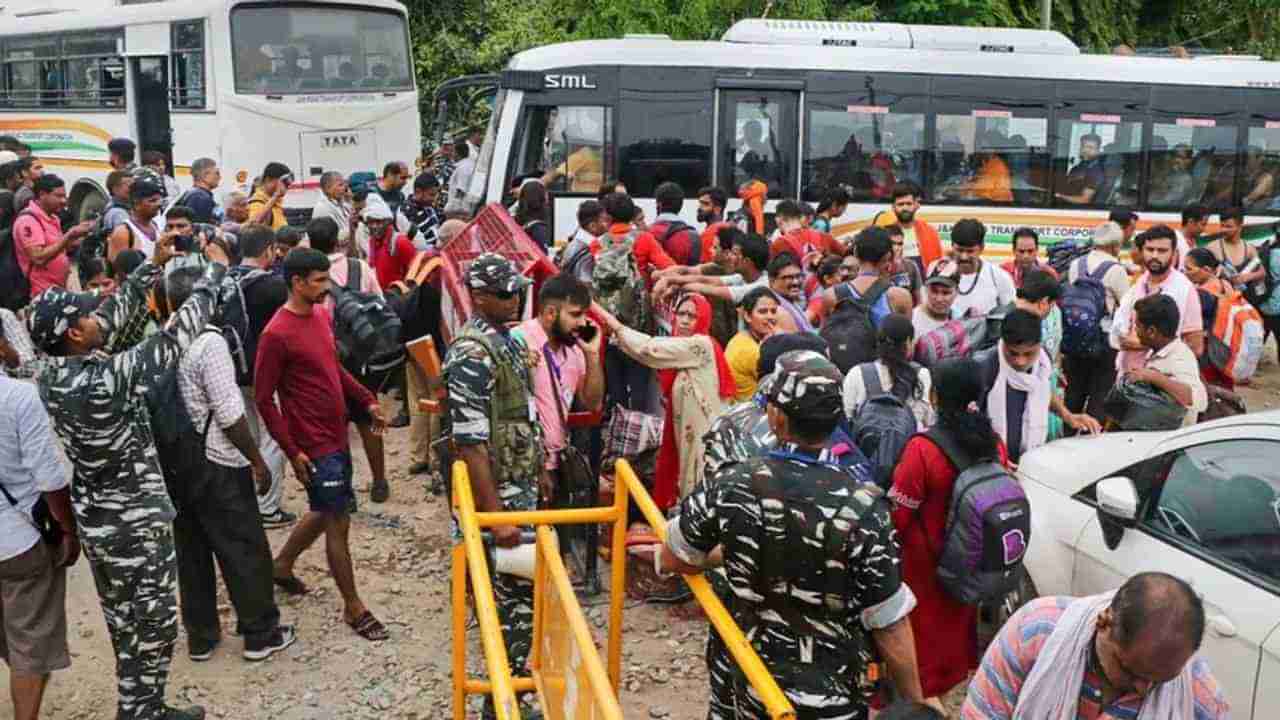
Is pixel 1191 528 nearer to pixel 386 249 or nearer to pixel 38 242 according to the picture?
pixel 386 249

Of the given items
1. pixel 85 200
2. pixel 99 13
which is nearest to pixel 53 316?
pixel 99 13

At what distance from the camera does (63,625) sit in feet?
15.9

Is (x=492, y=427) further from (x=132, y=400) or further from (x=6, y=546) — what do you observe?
(x=6, y=546)

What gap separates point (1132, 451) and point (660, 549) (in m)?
2.43

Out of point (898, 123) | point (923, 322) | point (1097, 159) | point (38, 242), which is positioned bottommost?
point (923, 322)

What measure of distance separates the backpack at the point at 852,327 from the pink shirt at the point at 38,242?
5.97 m

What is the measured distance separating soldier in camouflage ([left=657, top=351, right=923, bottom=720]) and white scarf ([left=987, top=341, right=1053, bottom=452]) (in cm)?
256

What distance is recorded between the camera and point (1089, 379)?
7887mm

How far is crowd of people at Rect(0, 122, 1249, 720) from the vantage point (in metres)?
3.05

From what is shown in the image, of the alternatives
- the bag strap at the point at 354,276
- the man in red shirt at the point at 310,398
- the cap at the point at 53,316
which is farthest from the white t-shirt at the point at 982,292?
the cap at the point at 53,316

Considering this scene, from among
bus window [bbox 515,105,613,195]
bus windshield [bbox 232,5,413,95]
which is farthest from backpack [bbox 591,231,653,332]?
bus windshield [bbox 232,5,413,95]

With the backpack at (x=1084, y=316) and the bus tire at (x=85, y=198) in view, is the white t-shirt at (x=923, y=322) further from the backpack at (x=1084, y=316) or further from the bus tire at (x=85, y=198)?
the bus tire at (x=85, y=198)

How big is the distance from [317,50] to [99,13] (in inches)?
144

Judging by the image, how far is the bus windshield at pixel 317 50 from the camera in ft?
48.5
